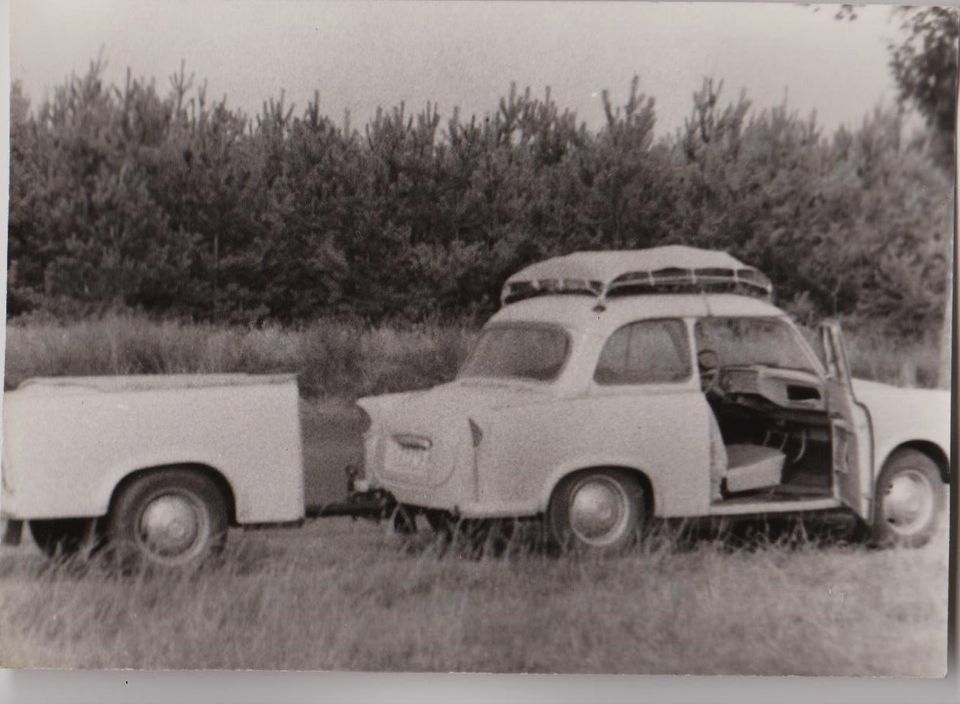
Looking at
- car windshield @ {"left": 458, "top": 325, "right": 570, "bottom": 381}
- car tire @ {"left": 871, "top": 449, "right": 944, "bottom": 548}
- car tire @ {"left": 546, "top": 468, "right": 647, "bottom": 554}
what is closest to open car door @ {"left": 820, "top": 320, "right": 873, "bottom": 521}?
car tire @ {"left": 871, "top": 449, "right": 944, "bottom": 548}

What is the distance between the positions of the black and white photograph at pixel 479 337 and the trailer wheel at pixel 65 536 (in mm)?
17

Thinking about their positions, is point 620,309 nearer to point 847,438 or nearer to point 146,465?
point 847,438

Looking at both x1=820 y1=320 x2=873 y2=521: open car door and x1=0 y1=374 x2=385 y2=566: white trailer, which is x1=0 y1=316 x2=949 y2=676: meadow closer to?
x1=0 y1=374 x2=385 y2=566: white trailer

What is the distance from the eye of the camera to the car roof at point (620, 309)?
6.29 meters

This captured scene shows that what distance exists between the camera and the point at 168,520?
20.2ft

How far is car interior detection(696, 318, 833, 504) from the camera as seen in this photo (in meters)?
6.40

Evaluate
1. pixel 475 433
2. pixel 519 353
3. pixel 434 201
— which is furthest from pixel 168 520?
pixel 434 201

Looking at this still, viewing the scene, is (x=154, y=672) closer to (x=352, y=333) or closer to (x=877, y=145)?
(x=352, y=333)

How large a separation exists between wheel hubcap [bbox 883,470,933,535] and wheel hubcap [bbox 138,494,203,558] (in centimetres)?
370

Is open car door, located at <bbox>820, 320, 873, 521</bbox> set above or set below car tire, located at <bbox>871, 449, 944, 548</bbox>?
above

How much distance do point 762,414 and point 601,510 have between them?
3.62ft

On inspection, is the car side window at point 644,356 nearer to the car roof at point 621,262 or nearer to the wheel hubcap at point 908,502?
the car roof at point 621,262

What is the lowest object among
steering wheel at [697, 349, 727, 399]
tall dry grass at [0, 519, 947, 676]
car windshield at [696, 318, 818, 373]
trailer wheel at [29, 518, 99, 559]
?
tall dry grass at [0, 519, 947, 676]

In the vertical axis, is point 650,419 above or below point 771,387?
below
